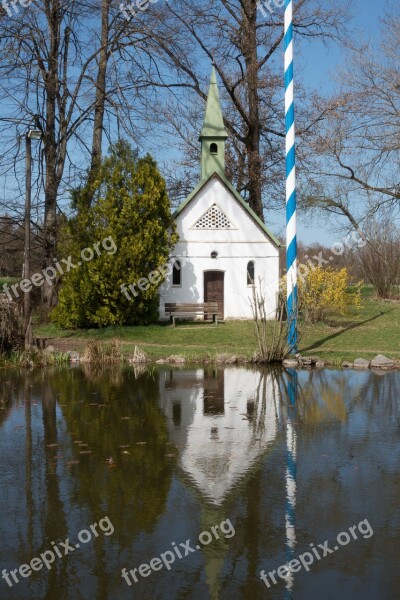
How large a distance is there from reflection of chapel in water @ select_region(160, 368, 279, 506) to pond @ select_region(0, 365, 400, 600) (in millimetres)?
32

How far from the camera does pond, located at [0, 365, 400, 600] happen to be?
466 cm

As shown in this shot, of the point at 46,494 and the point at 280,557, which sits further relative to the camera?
the point at 46,494

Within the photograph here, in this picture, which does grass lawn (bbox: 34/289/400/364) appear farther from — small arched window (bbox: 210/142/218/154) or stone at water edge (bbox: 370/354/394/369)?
small arched window (bbox: 210/142/218/154)

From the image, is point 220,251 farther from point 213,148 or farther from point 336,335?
point 336,335

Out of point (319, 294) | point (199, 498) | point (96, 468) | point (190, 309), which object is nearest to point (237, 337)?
point (319, 294)

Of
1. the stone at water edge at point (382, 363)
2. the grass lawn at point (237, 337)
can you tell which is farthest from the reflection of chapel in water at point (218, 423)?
the grass lawn at point (237, 337)

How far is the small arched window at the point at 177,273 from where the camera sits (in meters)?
28.0

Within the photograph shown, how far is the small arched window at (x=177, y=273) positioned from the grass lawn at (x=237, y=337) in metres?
2.24

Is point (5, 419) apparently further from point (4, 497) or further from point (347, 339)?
point (347, 339)

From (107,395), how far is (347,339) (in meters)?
11.5

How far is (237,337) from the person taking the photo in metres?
22.3

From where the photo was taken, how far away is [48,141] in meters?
27.5

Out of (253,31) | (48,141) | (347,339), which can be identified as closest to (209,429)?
(347,339)

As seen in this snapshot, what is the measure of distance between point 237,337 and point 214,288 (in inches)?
252
